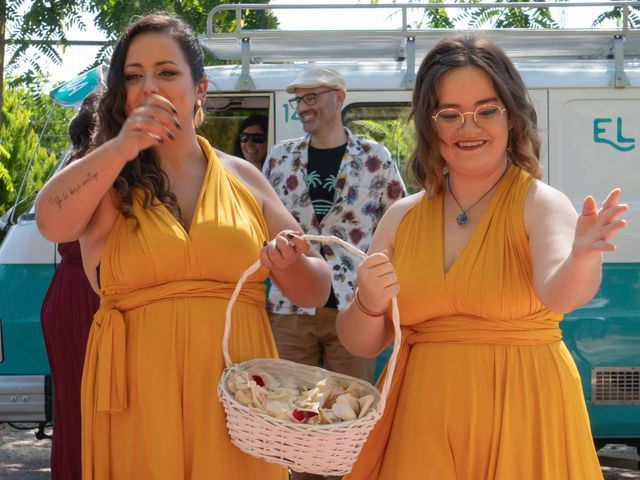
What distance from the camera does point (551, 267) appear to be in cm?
263

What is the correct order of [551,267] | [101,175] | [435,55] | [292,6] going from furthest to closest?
[292,6] < [435,55] < [101,175] < [551,267]

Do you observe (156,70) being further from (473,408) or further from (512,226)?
(473,408)

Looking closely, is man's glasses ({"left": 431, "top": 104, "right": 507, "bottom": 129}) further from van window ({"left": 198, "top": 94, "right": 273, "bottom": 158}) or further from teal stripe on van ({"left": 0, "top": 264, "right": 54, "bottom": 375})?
teal stripe on van ({"left": 0, "top": 264, "right": 54, "bottom": 375})

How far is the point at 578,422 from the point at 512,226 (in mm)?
588

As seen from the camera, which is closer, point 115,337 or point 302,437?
point 302,437

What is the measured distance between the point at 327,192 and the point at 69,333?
170 cm

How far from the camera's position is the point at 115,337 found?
296cm

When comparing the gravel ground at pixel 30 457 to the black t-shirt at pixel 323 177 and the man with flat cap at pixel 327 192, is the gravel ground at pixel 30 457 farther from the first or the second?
the black t-shirt at pixel 323 177

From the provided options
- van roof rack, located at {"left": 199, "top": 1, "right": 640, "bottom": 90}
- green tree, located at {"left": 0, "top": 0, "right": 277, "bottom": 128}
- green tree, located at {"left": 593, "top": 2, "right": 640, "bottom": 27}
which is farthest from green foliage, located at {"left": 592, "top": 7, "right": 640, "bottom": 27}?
green tree, located at {"left": 0, "top": 0, "right": 277, "bottom": 128}

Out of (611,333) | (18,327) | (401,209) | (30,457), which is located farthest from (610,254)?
(30,457)

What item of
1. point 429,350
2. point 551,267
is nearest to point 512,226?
point 551,267

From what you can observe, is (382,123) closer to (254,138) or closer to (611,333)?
(254,138)

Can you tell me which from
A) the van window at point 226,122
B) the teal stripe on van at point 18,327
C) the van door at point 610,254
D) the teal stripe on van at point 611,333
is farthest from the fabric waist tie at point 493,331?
the teal stripe on van at point 18,327

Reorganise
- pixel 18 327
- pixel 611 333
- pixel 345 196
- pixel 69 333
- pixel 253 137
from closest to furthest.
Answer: pixel 69 333, pixel 345 196, pixel 611 333, pixel 18 327, pixel 253 137
